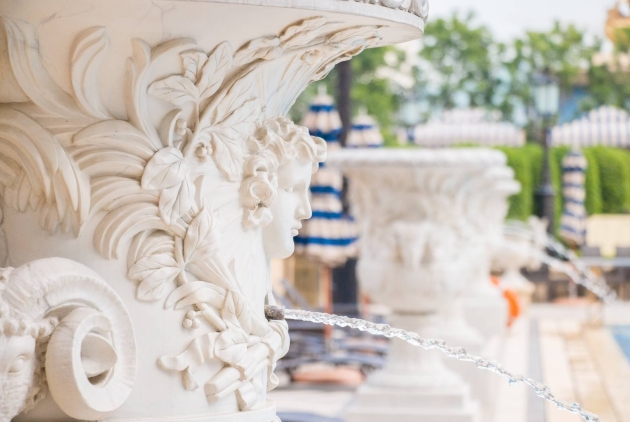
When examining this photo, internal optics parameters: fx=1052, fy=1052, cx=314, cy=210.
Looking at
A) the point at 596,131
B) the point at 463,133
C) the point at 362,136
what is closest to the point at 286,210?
the point at 362,136

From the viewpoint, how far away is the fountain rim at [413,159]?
5.84 m

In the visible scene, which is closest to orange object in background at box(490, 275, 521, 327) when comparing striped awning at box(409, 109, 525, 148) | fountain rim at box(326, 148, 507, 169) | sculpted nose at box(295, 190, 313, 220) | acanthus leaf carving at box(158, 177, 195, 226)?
fountain rim at box(326, 148, 507, 169)

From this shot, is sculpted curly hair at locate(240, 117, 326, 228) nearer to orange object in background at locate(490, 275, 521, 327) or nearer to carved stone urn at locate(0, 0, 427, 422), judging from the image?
carved stone urn at locate(0, 0, 427, 422)

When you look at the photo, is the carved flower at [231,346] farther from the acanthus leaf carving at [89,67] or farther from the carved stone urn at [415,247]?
the carved stone urn at [415,247]

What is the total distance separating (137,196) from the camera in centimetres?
188

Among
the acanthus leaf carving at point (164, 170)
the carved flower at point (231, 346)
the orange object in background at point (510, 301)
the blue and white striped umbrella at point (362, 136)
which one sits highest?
the acanthus leaf carving at point (164, 170)

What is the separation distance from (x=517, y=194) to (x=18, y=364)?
21633mm

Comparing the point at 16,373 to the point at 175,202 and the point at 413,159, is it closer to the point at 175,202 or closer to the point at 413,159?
the point at 175,202

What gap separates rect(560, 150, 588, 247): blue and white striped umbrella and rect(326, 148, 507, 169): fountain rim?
54.2 feet

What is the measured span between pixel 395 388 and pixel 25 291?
4535 mm

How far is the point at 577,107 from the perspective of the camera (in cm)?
3856

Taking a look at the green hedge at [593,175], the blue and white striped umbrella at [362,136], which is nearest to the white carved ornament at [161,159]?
the blue and white striped umbrella at [362,136]

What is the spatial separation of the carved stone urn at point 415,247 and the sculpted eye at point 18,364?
428 centimetres

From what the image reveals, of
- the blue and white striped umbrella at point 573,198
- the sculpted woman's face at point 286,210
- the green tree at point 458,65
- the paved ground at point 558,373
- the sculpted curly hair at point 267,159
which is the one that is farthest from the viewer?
the green tree at point 458,65
